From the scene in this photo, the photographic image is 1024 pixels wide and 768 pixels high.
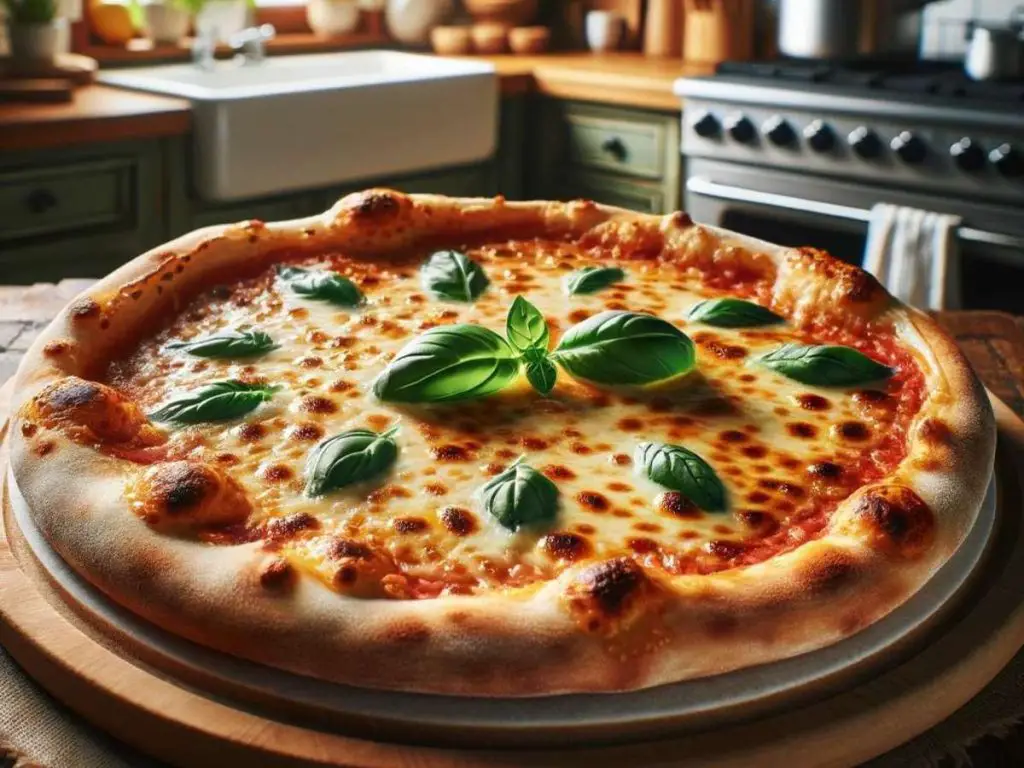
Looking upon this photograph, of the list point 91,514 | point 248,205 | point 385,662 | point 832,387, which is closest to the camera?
point 385,662

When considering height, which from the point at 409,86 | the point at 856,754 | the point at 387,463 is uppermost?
the point at 409,86

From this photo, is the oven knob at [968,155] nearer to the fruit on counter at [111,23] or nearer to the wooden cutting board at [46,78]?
the wooden cutting board at [46,78]

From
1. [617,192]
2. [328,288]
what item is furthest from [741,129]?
[328,288]

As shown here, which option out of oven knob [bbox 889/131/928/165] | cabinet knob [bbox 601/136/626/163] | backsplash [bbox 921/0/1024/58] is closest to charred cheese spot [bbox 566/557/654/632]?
oven knob [bbox 889/131/928/165]

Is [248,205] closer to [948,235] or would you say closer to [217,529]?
[948,235]

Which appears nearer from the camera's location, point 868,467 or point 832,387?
point 868,467

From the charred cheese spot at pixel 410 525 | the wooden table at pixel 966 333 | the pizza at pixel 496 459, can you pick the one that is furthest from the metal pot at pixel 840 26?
the charred cheese spot at pixel 410 525

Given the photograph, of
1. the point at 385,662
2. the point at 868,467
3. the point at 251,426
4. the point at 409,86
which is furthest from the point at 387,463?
the point at 409,86

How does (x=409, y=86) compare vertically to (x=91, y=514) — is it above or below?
above
